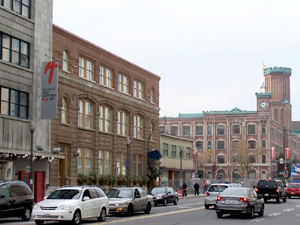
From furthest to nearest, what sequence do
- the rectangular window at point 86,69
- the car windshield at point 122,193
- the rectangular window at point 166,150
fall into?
1. the rectangular window at point 166,150
2. the rectangular window at point 86,69
3. the car windshield at point 122,193

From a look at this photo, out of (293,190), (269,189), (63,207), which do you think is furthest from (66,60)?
(293,190)

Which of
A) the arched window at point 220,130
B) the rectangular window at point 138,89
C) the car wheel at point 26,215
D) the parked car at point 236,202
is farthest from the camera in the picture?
the arched window at point 220,130

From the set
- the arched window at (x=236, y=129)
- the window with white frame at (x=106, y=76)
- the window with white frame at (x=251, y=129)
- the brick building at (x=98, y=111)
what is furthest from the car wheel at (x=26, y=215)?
the window with white frame at (x=251, y=129)

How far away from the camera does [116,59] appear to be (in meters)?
52.6

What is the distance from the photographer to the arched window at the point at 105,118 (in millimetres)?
49844

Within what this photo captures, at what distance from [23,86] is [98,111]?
11.5 meters

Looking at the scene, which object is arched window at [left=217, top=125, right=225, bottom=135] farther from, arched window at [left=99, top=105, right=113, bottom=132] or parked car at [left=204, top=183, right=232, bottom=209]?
parked car at [left=204, top=183, right=232, bottom=209]

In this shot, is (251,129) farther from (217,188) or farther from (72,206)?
(72,206)

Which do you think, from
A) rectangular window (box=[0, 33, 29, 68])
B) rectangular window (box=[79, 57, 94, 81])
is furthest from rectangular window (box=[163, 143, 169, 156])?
rectangular window (box=[0, 33, 29, 68])

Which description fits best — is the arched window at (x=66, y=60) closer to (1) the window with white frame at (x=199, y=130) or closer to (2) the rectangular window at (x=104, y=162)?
(2) the rectangular window at (x=104, y=162)

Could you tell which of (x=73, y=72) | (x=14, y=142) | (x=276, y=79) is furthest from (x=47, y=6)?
(x=276, y=79)

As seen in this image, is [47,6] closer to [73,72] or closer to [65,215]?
[73,72]

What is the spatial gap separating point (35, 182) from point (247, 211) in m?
17.0

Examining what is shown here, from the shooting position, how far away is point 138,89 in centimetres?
5762
